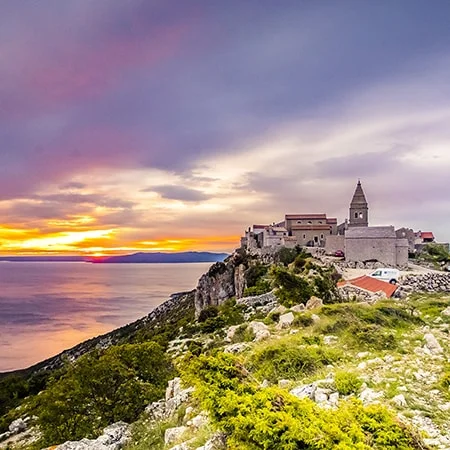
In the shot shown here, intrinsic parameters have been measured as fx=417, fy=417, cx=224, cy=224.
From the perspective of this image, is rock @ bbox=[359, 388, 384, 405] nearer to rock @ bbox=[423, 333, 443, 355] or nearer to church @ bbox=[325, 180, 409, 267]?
rock @ bbox=[423, 333, 443, 355]

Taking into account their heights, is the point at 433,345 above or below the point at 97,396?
above

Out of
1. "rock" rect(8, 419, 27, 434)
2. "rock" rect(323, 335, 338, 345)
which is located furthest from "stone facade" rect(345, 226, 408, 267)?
"rock" rect(8, 419, 27, 434)

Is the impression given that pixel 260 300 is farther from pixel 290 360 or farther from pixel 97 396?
pixel 290 360

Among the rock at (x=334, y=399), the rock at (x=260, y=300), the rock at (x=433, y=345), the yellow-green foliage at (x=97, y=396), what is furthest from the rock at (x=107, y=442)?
the rock at (x=260, y=300)

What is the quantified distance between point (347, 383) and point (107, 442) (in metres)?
6.65

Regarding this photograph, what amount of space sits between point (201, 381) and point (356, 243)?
4017cm

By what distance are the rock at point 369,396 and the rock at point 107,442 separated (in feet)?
20.9

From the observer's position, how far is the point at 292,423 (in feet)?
17.0

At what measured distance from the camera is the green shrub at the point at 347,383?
26.5 feet

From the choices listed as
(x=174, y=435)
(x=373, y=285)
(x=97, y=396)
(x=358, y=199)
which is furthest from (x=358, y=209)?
(x=174, y=435)

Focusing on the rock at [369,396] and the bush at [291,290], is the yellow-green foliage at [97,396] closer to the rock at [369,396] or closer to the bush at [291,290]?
the rock at [369,396]

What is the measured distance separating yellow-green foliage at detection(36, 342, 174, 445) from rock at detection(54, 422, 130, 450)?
6.43ft

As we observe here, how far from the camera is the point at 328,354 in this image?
36.3 feet

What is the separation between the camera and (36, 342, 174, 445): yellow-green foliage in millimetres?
13625
